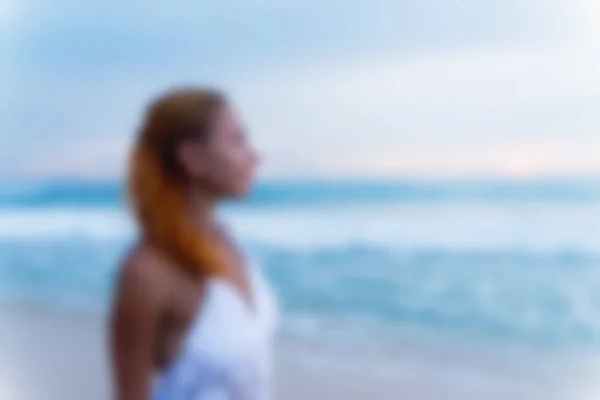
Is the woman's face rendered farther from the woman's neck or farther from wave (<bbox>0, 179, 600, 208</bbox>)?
wave (<bbox>0, 179, 600, 208</bbox>)

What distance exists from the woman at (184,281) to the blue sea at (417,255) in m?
0.20

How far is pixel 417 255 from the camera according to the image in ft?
4.67

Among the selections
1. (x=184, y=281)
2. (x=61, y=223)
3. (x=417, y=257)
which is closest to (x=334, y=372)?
(x=417, y=257)

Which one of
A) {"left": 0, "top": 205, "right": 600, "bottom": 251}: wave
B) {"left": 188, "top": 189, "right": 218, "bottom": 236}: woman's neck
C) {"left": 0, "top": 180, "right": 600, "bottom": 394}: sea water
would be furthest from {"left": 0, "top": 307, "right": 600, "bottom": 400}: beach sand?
{"left": 188, "top": 189, "right": 218, "bottom": 236}: woman's neck

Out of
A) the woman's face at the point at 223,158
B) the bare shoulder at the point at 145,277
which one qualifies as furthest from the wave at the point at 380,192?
the bare shoulder at the point at 145,277

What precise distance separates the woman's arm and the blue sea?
28cm

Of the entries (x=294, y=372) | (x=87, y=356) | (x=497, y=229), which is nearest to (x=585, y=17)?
(x=497, y=229)

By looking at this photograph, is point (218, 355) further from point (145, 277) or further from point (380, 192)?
point (380, 192)

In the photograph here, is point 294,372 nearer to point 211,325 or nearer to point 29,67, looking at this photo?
point 211,325

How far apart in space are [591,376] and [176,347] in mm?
690

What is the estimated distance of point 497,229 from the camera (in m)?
1.45

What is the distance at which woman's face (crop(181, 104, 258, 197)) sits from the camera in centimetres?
117

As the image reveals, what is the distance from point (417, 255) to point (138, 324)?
490 millimetres

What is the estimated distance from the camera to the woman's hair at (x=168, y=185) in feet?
3.76
